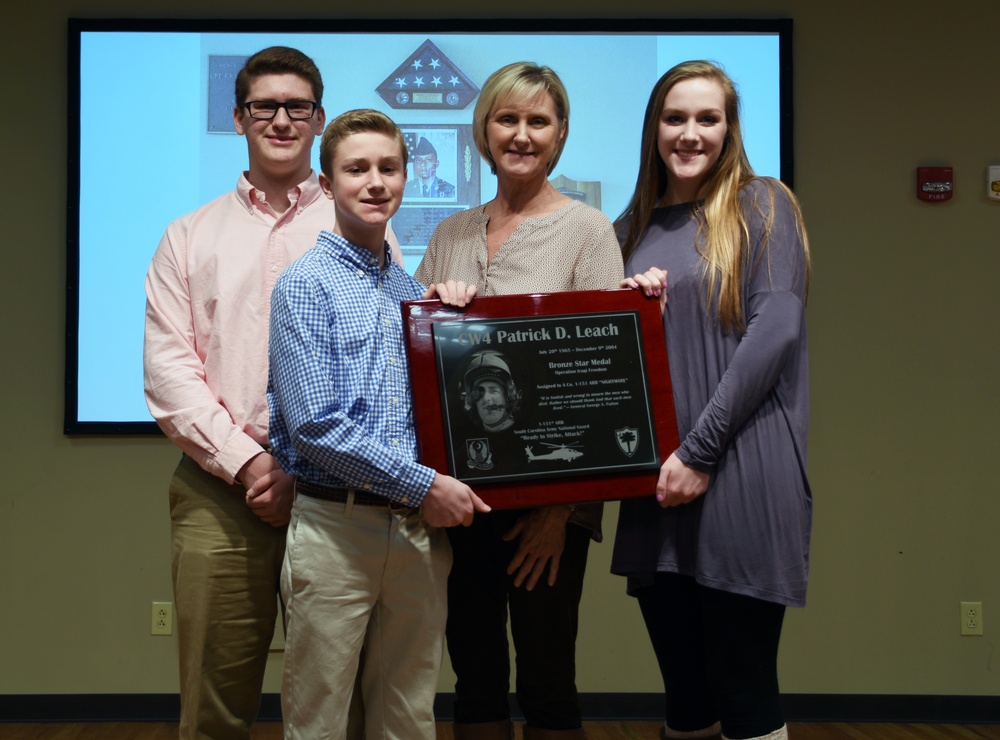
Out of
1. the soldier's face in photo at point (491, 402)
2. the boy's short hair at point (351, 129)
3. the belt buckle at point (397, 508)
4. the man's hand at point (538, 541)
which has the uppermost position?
the boy's short hair at point (351, 129)

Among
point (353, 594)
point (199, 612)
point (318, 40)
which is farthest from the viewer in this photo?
point (318, 40)

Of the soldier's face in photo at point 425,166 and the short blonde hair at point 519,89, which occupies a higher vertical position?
the soldier's face in photo at point 425,166

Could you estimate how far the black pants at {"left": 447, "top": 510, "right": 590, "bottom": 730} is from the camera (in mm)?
1856

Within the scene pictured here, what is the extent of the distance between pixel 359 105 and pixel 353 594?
7.76 ft

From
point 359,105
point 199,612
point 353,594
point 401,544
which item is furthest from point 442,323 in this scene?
point 359,105

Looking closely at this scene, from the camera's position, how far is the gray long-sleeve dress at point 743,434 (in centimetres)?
175

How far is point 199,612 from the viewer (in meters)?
1.88

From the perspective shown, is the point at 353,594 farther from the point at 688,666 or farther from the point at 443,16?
the point at 443,16

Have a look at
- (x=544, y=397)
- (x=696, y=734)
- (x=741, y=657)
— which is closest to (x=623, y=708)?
(x=696, y=734)

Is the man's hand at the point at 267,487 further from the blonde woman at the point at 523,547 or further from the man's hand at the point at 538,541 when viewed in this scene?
the man's hand at the point at 538,541

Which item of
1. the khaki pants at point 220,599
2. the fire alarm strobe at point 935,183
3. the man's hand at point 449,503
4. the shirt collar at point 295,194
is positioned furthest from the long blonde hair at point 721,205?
the fire alarm strobe at point 935,183

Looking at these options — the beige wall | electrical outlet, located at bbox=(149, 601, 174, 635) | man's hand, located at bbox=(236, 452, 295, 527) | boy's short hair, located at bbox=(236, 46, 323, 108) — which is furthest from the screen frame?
man's hand, located at bbox=(236, 452, 295, 527)

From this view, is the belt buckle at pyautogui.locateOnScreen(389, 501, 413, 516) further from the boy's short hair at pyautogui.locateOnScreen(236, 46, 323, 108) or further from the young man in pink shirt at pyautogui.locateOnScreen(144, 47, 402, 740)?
the boy's short hair at pyautogui.locateOnScreen(236, 46, 323, 108)

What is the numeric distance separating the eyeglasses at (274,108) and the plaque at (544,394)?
0.55m
